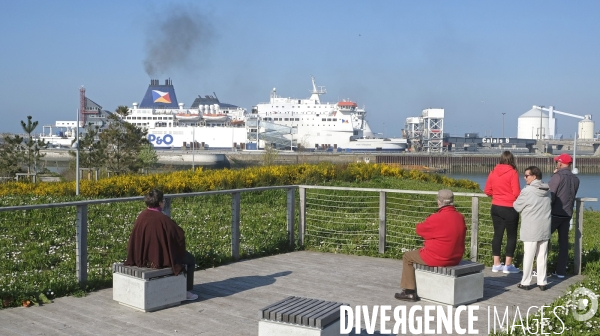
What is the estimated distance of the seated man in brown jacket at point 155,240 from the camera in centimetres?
562

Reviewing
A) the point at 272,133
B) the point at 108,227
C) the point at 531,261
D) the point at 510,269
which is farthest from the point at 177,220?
the point at 272,133

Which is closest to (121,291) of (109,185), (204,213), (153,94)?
(204,213)

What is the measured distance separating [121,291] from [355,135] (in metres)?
87.7

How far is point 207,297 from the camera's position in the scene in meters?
6.15

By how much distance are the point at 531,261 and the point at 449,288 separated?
1306mm

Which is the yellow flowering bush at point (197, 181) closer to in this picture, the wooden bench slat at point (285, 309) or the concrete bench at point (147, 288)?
the concrete bench at point (147, 288)

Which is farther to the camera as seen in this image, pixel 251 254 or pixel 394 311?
pixel 251 254

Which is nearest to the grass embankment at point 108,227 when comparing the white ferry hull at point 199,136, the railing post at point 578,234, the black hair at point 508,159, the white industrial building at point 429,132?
the black hair at point 508,159

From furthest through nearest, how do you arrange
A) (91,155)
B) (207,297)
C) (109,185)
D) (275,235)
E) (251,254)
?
(91,155)
(109,185)
(275,235)
(251,254)
(207,297)

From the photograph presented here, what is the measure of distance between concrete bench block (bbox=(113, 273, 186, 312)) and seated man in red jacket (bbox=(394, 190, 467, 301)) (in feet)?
7.02

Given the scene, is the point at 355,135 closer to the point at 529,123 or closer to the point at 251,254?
the point at 529,123

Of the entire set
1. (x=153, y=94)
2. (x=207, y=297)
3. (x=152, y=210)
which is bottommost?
(x=207, y=297)

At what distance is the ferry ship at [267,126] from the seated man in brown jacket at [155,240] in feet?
261

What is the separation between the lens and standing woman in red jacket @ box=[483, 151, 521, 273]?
7.21 meters
